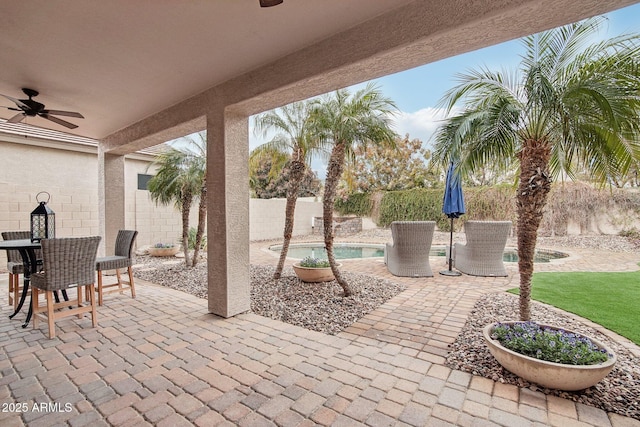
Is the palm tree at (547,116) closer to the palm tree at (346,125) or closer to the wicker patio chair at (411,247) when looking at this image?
the palm tree at (346,125)

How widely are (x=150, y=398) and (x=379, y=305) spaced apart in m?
3.04

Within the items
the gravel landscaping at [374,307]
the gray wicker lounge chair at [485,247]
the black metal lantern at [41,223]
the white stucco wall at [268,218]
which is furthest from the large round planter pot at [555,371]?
the white stucco wall at [268,218]

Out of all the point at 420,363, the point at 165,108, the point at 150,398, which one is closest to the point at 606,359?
the point at 420,363

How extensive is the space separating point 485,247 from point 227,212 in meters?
5.15

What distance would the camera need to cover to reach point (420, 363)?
2.76m

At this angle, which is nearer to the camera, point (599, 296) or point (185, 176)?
point (599, 296)

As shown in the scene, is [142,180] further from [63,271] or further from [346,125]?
[346,125]

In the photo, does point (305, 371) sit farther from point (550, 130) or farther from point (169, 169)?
point (169, 169)

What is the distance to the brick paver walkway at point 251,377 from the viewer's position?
2047mm

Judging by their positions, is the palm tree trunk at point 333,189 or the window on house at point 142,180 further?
the window on house at point 142,180

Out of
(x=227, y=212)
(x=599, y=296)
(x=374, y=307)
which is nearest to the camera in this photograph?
(x=227, y=212)

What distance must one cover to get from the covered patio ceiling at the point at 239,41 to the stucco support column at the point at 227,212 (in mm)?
343

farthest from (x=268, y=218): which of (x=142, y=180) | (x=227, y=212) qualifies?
(x=227, y=212)

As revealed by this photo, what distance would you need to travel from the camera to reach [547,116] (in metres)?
2.87
